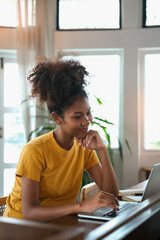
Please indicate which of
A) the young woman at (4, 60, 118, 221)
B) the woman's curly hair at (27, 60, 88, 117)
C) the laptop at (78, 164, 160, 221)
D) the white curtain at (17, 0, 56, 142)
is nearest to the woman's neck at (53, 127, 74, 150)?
the young woman at (4, 60, 118, 221)

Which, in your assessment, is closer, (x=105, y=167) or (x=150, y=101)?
(x=105, y=167)

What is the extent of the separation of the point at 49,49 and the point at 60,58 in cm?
234

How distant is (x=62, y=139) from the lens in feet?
6.54

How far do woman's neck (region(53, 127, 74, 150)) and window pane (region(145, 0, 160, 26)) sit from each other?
285 centimetres

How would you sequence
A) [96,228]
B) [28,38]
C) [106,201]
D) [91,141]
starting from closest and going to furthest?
[96,228] < [106,201] < [91,141] < [28,38]

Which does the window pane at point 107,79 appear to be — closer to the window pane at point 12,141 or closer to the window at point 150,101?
the window at point 150,101

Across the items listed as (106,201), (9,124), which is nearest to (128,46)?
(9,124)

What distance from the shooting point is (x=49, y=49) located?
4375 millimetres

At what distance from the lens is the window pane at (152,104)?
178 inches

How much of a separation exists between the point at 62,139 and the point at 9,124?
2671mm

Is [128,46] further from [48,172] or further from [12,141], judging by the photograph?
[48,172]

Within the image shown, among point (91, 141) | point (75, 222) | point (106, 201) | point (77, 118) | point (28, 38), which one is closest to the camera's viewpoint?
point (75, 222)

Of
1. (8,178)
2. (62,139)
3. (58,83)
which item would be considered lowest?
(8,178)

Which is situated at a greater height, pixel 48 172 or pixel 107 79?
pixel 107 79
